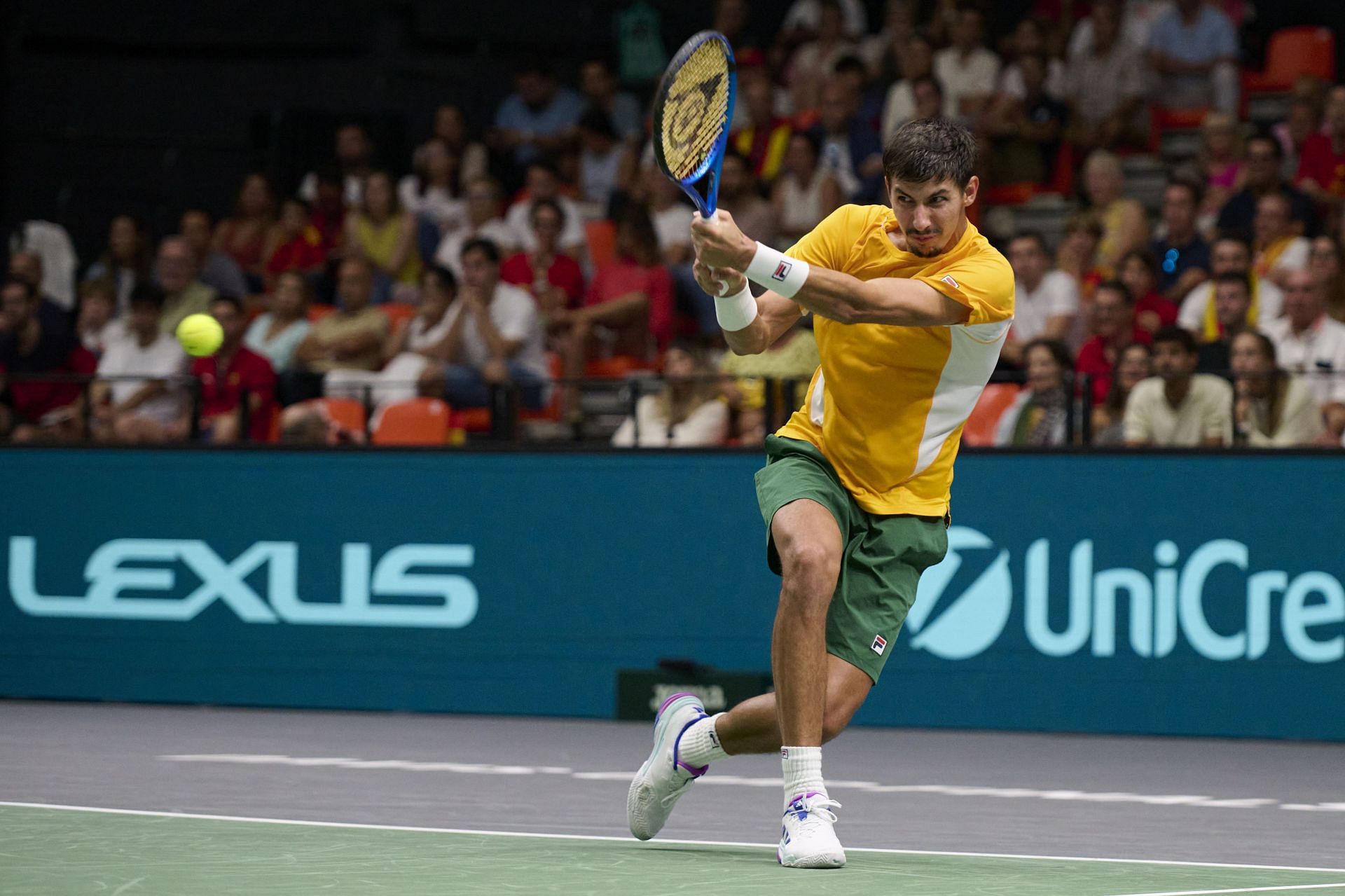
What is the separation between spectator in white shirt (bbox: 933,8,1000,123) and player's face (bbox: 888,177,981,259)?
8.70m

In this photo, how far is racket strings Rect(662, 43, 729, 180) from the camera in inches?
206

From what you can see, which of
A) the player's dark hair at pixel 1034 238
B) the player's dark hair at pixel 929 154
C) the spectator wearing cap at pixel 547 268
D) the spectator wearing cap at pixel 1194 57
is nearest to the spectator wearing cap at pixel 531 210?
the spectator wearing cap at pixel 547 268

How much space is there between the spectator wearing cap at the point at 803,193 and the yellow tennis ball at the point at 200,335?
3893mm

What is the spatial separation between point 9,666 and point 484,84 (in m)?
8.15

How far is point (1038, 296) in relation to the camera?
11688 mm

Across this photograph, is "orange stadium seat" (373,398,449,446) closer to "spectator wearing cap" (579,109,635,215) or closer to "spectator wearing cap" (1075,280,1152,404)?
"spectator wearing cap" (1075,280,1152,404)

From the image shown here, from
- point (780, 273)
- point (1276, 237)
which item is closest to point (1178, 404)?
point (1276, 237)

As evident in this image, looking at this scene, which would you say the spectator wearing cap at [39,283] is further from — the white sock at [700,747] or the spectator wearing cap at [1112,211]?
the white sock at [700,747]

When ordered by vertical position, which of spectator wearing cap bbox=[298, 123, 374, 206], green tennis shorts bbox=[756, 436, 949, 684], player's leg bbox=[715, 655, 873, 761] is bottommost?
player's leg bbox=[715, 655, 873, 761]

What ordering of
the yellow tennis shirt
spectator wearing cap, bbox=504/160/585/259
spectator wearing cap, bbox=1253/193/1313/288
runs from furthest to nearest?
spectator wearing cap, bbox=504/160/585/259 → spectator wearing cap, bbox=1253/193/1313/288 → the yellow tennis shirt

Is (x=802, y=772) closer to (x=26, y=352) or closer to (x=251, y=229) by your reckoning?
(x=26, y=352)

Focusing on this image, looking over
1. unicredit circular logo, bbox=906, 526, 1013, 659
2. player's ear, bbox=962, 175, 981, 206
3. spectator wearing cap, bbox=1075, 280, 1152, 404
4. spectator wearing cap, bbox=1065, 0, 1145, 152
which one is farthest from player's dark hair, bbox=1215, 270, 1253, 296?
player's ear, bbox=962, 175, 981, 206

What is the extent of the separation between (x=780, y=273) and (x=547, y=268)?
810cm

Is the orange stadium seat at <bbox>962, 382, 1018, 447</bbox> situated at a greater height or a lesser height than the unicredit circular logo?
greater
